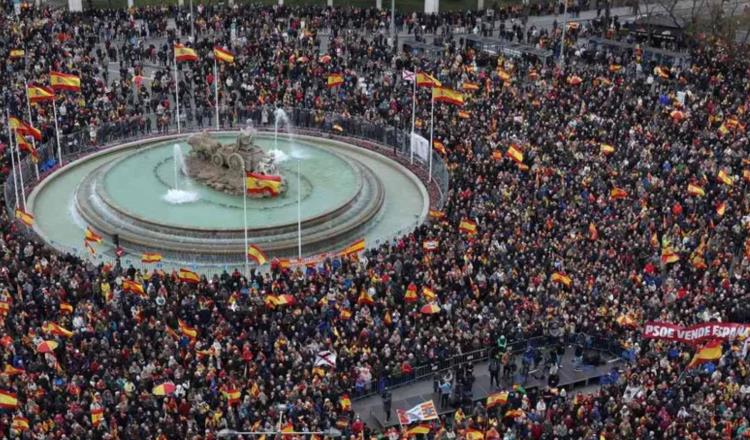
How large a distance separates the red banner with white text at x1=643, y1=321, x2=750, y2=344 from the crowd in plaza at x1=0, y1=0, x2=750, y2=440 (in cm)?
108

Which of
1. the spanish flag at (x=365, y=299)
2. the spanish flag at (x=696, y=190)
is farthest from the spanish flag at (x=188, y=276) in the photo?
the spanish flag at (x=696, y=190)

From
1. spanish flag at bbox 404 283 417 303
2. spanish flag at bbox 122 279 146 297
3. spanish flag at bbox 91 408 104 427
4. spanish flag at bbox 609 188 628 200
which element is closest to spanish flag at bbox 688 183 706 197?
spanish flag at bbox 609 188 628 200

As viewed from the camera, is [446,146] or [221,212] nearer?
[221,212]

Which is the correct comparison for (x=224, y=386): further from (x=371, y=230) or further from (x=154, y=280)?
(x=371, y=230)

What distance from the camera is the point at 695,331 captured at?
28156 mm

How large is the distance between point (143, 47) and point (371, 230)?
28.3m

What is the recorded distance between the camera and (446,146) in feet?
156

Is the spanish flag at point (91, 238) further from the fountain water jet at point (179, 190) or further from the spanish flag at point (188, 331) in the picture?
the spanish flag at point (188, 331)

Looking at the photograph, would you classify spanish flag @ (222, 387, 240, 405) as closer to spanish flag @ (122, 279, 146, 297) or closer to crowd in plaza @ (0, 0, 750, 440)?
crowd in plaza @ (0, 0, 750, 440)

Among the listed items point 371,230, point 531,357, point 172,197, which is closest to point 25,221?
point 172,197

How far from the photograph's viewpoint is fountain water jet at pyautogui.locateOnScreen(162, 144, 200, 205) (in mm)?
41500

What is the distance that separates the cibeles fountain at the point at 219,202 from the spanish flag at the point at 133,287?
5.81m

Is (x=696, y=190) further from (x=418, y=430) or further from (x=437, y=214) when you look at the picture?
(x=418, y=430)

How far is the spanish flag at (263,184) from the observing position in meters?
39.6
